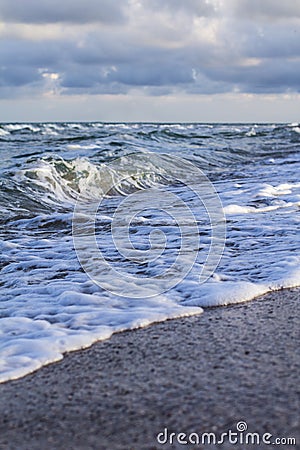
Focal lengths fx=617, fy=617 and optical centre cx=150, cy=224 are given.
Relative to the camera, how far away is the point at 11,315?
11.1 ft

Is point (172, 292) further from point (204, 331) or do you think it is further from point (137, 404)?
point (137, 404)

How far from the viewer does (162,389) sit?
2291 millimetres

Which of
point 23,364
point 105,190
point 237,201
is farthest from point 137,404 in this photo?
point 105,190

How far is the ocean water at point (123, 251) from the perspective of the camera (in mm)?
3211

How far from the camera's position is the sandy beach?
1977 mm

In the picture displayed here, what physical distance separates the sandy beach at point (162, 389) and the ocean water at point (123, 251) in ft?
0.74

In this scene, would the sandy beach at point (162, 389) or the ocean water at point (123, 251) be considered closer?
the sandy beach at point (162, 389)

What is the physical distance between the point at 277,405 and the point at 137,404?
19.1 inches

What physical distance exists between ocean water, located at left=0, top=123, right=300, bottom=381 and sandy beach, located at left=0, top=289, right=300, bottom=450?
23 cm

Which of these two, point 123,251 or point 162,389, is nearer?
point 162,389

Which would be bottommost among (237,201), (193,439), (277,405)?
(193,439)

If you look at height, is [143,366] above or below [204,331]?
below

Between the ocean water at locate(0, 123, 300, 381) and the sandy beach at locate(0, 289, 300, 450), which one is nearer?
the sandy beach at locate(0, 289, 300, 450)

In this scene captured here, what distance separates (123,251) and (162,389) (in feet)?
8.85
